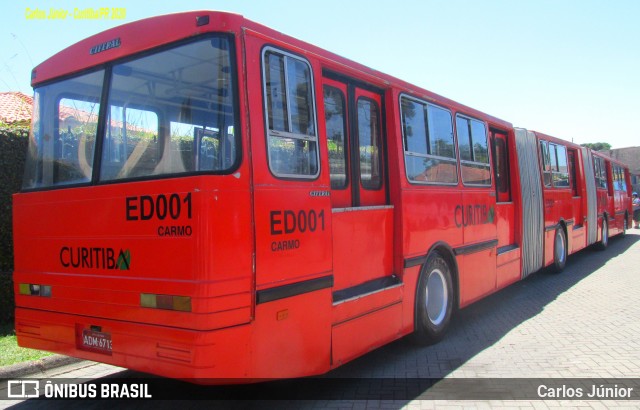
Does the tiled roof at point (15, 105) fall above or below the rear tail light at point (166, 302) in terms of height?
above

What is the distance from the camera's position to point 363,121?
5293 millimetres

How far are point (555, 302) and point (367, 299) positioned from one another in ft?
16.7

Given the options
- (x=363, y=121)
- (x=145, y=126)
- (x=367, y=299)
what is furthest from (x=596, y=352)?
(x=145, y=126)

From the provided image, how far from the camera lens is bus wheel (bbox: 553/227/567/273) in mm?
11047

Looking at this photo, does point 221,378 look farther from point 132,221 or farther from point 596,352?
point 596,352

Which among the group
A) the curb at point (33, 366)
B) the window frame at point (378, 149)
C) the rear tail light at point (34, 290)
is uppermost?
the window frame at point (378, 149)

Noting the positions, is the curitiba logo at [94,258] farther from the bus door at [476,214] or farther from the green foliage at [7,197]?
the bus door at [476,214]

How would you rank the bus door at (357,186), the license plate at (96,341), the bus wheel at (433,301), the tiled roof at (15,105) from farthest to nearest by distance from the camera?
1. the tiled roof at (15,105)
2. the bus wheel at (433,301)
3. the bus door at (357,186)
4. the license plate at (96,341)

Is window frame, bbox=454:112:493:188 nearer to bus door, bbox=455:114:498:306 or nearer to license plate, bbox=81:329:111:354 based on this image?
bus door, bbox=455:114:498:306

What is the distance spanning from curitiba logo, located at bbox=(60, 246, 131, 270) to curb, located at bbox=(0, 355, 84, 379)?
69.2 inches

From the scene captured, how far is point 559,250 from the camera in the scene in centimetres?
1132

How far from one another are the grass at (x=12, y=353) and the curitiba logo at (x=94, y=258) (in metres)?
1.91

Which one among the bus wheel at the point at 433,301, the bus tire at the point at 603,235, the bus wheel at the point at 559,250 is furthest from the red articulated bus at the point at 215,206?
the bus tire at the point at 603,235

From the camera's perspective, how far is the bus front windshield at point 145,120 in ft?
12.0
